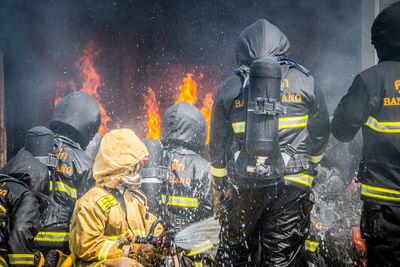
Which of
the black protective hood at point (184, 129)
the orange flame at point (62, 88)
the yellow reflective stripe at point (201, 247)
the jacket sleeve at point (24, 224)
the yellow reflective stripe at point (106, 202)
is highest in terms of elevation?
the orange flame at point (62, 88)

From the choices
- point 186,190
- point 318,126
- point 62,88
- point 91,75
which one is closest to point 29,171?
point 186,190

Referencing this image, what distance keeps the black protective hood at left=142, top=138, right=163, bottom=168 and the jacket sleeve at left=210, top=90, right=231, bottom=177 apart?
5.46ft

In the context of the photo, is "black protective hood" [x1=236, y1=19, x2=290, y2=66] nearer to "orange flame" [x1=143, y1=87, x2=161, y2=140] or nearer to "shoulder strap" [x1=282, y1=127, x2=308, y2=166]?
"shoulder strap" [x1=282, y1=127, x2=308, y2=166]

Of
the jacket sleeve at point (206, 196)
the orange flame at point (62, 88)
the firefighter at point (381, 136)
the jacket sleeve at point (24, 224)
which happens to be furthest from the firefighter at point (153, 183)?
the orange flame at point (62, 88)

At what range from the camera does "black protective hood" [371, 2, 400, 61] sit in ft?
9.03

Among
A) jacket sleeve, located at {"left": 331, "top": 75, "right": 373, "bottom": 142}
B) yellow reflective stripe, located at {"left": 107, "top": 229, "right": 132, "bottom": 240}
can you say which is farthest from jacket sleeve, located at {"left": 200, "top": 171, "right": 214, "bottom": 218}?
jacket sleeve, located at {"left": 331, "top": 75, "right": 373, "bottom": 142}

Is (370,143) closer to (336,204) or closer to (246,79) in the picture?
(246,79)

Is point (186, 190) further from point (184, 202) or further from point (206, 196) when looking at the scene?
point (206, 196)

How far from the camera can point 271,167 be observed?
2.80m

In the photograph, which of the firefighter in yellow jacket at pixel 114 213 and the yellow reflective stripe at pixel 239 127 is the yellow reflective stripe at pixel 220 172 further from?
the firefighter in yellow jacket at pixel 114 213

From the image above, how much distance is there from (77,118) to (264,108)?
106 inches

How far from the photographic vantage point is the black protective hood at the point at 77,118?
4.32m

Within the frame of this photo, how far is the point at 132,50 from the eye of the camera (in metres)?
9.76

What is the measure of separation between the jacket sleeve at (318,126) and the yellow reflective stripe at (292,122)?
0.18m
